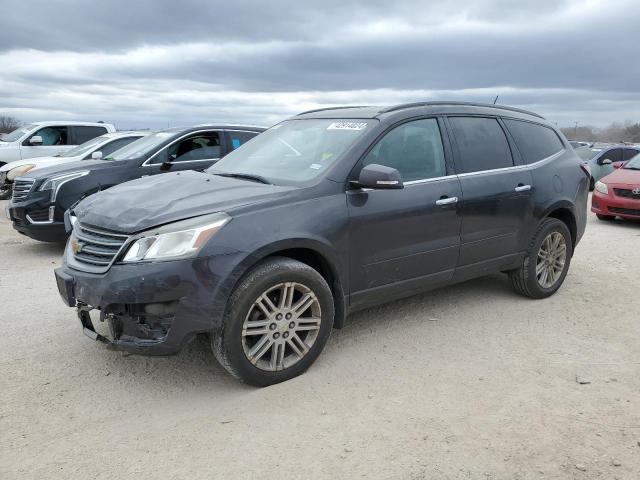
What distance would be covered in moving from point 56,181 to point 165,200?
4.58m

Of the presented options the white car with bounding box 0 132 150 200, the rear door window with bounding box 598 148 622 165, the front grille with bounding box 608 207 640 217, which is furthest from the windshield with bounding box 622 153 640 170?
the white car with bounding box 0 132 150 200

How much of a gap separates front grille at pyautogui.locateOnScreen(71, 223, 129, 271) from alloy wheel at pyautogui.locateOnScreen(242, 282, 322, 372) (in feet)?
2.99

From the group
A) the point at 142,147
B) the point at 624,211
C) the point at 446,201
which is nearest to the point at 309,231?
the point at 446,201

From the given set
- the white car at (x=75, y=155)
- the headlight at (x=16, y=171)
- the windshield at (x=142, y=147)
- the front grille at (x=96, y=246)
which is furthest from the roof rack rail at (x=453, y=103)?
the headlight at (x=16, y=171)

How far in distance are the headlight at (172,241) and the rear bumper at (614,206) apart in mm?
9517

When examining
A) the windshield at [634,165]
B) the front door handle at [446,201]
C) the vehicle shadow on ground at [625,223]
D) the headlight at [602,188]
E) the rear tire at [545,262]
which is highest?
the front door handle at [446,201]

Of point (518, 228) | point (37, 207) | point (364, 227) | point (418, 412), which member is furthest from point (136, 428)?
point (37, 207)

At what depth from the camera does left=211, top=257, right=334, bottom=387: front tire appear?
11.5 feet

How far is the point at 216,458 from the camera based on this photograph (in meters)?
2.97

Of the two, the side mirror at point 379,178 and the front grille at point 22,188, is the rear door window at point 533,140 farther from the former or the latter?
the front grille at point 22,188

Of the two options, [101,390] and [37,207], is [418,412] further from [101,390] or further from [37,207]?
[37,207]

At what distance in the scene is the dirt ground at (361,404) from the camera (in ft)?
9.62

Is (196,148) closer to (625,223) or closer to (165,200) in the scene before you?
(165,200)

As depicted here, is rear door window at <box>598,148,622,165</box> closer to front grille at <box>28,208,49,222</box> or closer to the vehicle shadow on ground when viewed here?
the vehicle shadow on ground
